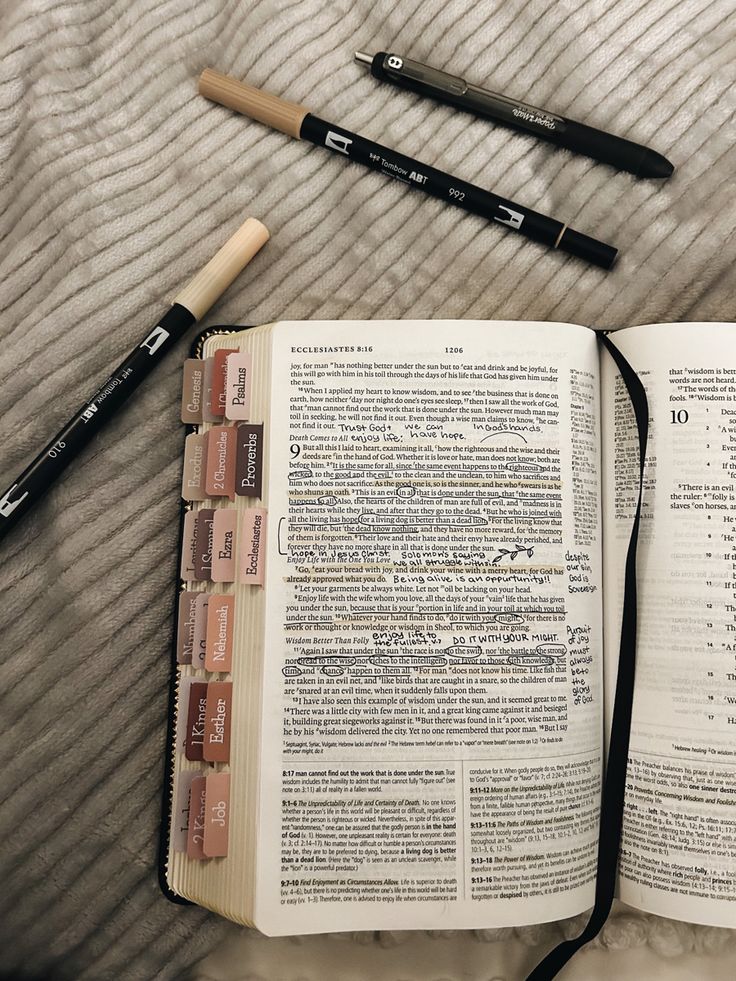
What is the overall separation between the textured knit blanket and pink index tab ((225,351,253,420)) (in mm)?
49

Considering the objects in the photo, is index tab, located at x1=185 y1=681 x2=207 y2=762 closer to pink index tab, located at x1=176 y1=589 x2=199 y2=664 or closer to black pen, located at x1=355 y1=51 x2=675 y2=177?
pink index tab, located at x1=176 y1=589 x2=199 y2=664

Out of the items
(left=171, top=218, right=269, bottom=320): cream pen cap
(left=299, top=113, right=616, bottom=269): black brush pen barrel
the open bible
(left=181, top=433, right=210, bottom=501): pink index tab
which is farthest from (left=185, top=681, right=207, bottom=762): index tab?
(left=299, top=113, right=616, bottom=269): black brush pen barrel

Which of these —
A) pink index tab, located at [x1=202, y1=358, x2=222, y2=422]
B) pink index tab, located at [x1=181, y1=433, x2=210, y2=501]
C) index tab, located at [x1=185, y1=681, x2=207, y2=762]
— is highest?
pink index tab, located at [x1=202, y1=358, x2=222, y2=422]

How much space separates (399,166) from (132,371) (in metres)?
0.22

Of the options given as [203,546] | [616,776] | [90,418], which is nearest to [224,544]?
[203,546]

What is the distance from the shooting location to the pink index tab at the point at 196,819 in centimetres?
41

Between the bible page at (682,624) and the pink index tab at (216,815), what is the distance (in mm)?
229

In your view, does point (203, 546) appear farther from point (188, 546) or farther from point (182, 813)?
point (182, 813)

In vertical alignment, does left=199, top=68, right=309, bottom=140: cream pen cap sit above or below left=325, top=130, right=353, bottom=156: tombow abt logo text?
above

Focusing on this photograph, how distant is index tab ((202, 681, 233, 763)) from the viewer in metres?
0.41

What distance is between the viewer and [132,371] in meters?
0.47

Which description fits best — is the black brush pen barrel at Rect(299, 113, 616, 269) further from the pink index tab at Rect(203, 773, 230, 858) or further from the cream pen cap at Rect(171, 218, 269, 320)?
the pink index tab at Rect(203, 773, 230, 858)

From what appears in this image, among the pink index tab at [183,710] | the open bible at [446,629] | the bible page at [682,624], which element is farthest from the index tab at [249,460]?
the bible page at [682,624]

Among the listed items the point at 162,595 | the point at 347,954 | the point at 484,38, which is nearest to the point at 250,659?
the point at 162,595
